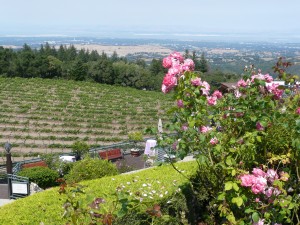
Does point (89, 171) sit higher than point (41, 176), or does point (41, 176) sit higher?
point (89, 171)

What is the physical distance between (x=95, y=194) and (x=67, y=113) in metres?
29.7

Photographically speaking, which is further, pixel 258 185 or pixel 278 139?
pixel 278 139

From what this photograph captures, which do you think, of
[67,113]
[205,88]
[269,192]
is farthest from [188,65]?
[67,113]

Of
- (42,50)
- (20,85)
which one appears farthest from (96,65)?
(42,50)

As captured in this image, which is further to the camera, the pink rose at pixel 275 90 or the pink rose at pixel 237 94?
the pink rose at pixel 237 94

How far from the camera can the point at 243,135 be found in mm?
3605

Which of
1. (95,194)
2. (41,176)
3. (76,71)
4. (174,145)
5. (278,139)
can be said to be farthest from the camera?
(76,71)

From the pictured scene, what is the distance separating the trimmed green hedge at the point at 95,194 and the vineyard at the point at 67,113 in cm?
1741

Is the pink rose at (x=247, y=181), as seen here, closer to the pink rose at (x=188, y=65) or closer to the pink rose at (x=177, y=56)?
the pink rose at (x=188, y=65)

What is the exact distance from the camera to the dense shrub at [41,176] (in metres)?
10.2

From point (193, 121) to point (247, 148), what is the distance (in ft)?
1.89

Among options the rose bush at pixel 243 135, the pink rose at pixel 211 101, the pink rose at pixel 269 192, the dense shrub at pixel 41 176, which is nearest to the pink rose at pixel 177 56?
the rose bush at pixel 243 135

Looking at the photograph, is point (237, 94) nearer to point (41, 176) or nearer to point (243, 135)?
point (243, 135)

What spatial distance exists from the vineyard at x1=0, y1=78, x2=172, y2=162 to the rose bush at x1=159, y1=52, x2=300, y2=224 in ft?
63.5
